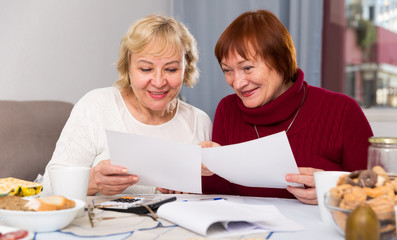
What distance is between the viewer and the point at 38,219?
828 mm

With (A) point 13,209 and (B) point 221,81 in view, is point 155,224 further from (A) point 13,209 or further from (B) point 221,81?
(B) point 221,81

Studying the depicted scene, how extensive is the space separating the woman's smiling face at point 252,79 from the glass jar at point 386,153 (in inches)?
23.6

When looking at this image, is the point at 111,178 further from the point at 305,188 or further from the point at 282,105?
the point at 282,105

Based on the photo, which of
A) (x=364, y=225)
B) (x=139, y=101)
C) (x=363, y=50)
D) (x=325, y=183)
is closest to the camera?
(x=364, y=225)

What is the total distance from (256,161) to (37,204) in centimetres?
54

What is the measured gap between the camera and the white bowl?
2.70ft

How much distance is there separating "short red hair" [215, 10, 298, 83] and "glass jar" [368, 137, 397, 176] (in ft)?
1.98

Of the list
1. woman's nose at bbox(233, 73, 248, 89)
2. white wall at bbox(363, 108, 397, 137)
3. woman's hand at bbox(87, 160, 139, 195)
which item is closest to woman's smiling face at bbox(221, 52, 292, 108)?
woman's nose at bbox(233, 73, 248, 89)

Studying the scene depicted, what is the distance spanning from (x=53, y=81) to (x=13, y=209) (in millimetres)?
1614

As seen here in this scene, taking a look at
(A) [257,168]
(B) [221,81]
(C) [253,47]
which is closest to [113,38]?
(B) [221,81]

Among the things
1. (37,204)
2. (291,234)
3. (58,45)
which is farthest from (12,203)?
(58,45)

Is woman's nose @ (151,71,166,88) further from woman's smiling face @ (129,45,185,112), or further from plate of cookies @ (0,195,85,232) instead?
plate of cookies @ (0,195,85,232)

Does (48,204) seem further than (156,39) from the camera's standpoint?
No

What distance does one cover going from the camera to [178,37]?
1676mm
